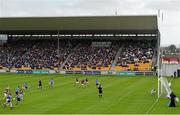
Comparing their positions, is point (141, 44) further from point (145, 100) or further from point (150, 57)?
point (145, 100)

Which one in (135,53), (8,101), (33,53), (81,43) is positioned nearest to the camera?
(8,101)

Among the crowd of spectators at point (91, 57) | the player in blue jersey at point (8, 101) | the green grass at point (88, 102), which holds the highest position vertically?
the crowd of spectators at point (91, 57)

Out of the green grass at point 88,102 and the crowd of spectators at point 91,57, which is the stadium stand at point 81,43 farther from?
the green grass at point 88,102

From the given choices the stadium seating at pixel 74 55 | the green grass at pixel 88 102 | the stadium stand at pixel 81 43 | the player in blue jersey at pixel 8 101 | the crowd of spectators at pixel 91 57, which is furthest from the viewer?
the crowd of spectators at pixel 91 57

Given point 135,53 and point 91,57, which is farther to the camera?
point 91,57

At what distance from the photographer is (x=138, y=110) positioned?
34688mm

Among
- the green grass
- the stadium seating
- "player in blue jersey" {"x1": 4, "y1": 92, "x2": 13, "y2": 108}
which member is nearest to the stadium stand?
the stadium seating

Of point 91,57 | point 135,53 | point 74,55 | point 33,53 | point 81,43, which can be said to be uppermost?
point 81,43

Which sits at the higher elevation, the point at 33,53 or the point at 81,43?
the point at 81,43

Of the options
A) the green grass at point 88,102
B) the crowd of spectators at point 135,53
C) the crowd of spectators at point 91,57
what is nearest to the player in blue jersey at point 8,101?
the green grass at point 88,102

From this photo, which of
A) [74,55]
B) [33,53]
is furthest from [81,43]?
[33,53]

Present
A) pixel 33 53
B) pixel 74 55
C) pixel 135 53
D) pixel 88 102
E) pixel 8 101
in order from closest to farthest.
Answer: pixel 8 101 < pixel 88 102 < pixel 135 53 < pixel 74 55 < pixel 33 53

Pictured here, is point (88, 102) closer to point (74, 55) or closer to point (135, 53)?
point (135, 53)

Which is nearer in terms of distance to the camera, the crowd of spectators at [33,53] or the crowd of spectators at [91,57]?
the crowd of spectators at [91,57]
